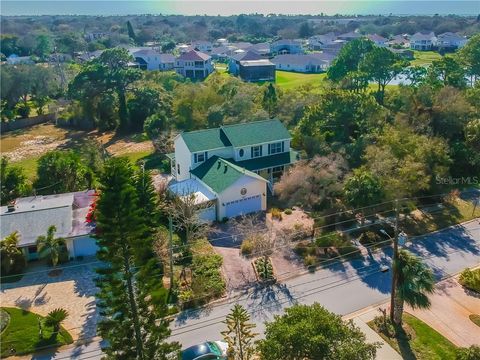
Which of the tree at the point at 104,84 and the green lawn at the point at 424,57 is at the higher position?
the tree at the point at 104,84

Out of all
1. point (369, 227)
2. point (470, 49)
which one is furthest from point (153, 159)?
point (470, 49)

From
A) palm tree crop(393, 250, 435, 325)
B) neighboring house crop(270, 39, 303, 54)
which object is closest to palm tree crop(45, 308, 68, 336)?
palm tree crop(393, 250, 435, 325)

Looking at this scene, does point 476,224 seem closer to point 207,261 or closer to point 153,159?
point 207,261

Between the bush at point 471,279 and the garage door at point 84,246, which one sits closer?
the bush at point 471,279

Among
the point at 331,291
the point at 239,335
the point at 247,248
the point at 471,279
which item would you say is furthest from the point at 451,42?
the point at 239,335

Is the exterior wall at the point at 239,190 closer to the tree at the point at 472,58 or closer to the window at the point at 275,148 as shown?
the window at the point at 275,148

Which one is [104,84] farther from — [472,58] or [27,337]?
[472,58]

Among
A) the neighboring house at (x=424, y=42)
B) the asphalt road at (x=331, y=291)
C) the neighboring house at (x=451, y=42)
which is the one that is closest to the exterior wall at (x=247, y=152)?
the asphalt road at (x=331, y=291)
